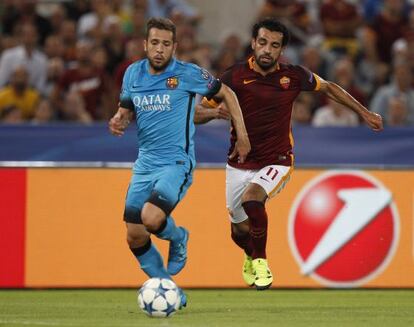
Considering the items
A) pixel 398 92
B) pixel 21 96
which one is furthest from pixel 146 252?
pixel 398 92

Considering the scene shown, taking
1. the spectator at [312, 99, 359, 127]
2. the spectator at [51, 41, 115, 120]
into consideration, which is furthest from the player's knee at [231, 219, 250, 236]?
the spectator at [51, 41, 115, 120]

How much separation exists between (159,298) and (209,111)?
217 cm

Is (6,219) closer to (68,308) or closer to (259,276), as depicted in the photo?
(68,308)

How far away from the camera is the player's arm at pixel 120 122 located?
925cm

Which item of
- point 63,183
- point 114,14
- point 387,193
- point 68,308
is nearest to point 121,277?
point 63,183

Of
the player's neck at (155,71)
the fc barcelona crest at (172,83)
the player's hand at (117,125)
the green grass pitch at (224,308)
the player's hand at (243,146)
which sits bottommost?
the green grass pitch at (224,308)

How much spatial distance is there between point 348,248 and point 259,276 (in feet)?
8.34

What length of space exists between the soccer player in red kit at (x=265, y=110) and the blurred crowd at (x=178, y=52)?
177 inches

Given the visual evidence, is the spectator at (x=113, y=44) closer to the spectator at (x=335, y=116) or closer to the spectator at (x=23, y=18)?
the spectator at (x=23, y=18)

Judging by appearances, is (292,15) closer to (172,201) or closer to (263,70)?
(263,70)

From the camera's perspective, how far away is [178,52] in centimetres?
1593

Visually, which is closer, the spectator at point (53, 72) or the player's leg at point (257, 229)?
the player's leg at point (257, 229)

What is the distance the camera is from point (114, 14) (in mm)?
17609

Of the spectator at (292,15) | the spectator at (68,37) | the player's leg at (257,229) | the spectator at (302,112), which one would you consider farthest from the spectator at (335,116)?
the player's leg at (257,229)
